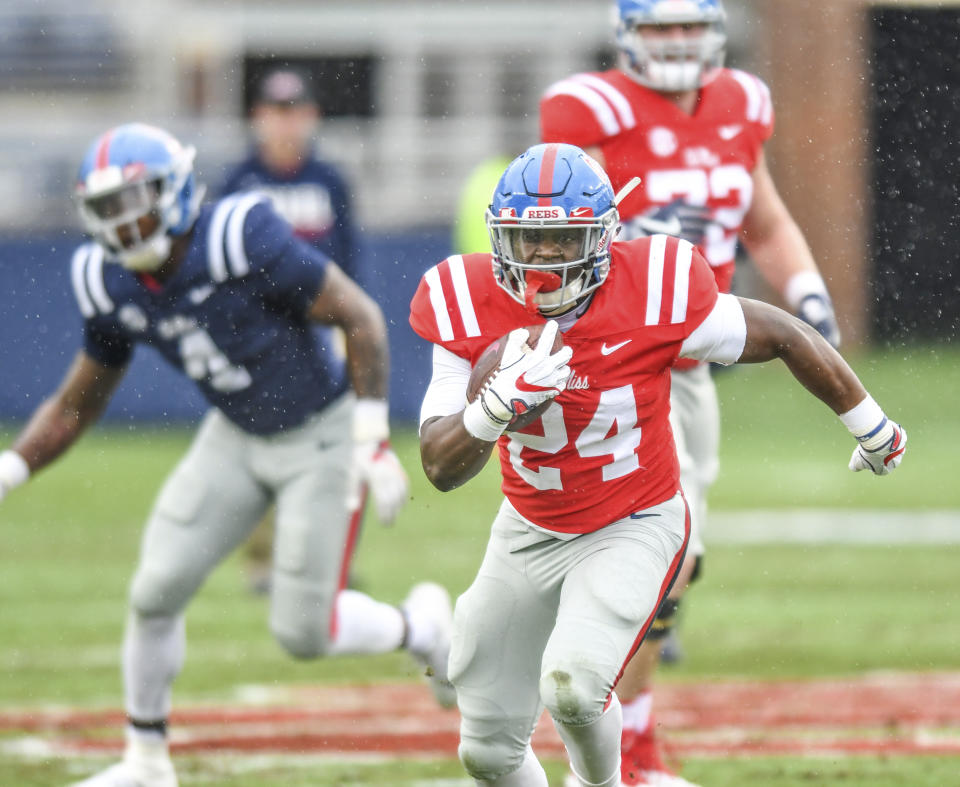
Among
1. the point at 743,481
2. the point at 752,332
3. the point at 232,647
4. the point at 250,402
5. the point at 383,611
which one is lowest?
the point at 743,481

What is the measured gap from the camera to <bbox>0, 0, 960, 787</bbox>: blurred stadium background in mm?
6371

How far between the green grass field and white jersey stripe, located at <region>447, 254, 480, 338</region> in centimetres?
162

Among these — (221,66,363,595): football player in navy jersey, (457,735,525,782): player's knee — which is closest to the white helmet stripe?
(457,735,525,782): player's knee

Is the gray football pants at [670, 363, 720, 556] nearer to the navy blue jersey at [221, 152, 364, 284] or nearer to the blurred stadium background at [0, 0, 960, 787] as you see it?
the blurred stadium background at [0, 0, 960, 787]

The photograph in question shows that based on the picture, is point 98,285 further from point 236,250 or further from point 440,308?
point 440,308

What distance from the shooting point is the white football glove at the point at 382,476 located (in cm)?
451

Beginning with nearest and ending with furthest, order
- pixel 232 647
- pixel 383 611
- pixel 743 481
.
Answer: pixel 383 611 < pixel 232 647 < pixel 743 481

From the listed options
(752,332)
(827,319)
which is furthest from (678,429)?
(752,332)

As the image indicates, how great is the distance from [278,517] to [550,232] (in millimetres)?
1817

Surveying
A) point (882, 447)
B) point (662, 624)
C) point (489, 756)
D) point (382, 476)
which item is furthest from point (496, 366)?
point (662, 624)

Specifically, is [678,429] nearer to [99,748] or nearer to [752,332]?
[752,332]

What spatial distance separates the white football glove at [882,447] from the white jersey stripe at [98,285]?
2205 mm

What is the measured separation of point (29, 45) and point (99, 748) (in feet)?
46.8

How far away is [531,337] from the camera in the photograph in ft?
10.9
